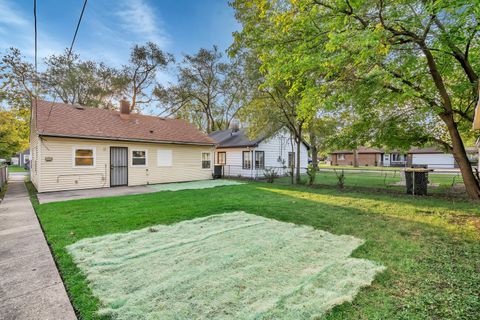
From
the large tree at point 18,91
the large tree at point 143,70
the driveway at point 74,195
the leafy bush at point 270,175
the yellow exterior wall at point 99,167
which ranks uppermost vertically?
the large tree at point 143,70

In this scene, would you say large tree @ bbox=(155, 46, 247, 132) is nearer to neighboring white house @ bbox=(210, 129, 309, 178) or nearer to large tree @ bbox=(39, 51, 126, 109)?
large tree @ bbox=(39, 51, 126, 109)

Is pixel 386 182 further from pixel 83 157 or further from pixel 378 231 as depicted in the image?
pixel 83 157

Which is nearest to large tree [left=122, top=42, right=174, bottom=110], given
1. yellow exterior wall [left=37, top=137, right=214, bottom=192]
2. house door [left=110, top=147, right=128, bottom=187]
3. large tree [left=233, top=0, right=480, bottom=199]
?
yellow exterior wall [left=37, top=137, right=214, bottom=192]

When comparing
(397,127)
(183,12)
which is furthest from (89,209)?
(397,127)

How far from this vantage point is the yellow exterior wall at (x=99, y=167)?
34.4ft

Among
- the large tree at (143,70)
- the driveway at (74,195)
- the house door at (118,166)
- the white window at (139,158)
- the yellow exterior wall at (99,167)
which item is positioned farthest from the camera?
the large tree at (143,70)

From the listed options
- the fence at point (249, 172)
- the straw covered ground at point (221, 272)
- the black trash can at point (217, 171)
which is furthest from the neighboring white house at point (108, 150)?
the straw covered ground at point (221, 272)

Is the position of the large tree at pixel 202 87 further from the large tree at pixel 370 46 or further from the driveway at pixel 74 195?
the large tree at pixel 370 46

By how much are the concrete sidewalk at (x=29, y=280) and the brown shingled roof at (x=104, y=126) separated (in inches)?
280

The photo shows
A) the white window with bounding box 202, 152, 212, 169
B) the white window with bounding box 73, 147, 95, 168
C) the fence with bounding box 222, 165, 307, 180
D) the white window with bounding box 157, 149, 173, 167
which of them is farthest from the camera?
the fence with bounding box 222, 165, 307, 180

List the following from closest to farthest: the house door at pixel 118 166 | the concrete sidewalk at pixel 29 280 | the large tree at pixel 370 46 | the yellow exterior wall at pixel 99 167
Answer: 1. the concrete sidewalk at pixel 29 280
2. the large tree at pixel 370 46
3. the yellow exterior wall at pixel 99 167
4. the house door at pixel 118 166

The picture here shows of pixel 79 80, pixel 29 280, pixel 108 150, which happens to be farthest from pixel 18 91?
pixel 29 280

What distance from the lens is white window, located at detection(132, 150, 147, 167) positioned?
1295cm

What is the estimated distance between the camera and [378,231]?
16.1ft
